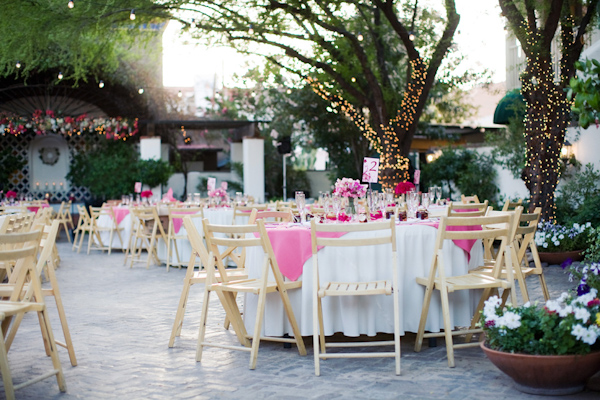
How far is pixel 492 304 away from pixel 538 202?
6.86 metres

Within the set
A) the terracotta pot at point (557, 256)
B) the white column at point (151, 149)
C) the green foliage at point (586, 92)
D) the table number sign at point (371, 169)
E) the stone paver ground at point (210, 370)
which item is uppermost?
the white column at point (151, 149)

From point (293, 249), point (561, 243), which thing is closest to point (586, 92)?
point (293, 249)

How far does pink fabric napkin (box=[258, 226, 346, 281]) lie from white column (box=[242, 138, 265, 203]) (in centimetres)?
1360

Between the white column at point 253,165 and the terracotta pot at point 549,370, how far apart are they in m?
15.0

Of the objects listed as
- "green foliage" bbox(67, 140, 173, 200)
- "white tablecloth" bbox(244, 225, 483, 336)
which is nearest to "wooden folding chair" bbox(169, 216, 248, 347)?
"white tablecloth" bbox(244, 225, 483, 336)

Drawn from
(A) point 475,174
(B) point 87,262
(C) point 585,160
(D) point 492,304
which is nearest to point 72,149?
(B) point 87,262

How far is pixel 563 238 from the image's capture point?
31.9 feet

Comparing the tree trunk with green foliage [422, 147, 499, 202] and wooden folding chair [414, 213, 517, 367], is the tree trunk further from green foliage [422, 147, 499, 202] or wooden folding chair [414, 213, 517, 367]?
wooden folding chair [414, 213, 517, 367]

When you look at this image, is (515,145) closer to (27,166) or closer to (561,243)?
(561,243)

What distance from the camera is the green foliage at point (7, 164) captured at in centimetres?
1891

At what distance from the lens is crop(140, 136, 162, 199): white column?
18.8 m

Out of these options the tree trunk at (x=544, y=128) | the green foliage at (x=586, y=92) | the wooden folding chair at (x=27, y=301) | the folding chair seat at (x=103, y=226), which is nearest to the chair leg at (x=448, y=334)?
the green foliage at (x=586, y=92)

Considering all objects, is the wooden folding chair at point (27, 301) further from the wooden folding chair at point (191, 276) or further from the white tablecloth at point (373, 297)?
the white tablecloth at point (373, 297)

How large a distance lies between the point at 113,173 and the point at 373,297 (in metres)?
14.5
